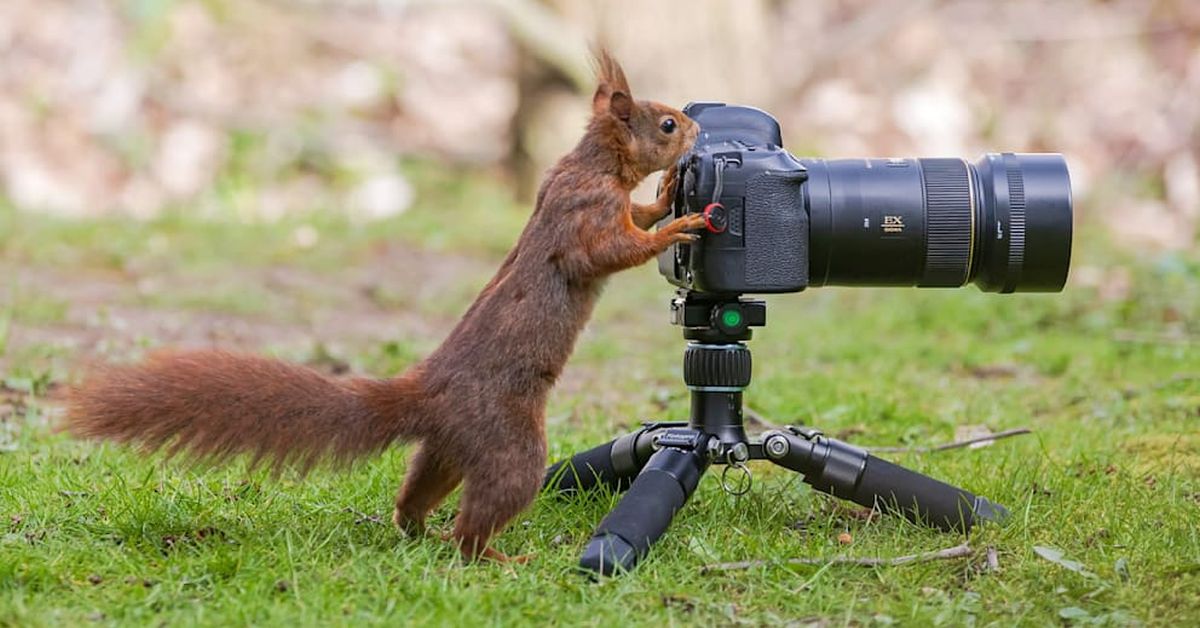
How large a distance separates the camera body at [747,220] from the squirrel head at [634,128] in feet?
0.25

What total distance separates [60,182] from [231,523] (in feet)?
23.1

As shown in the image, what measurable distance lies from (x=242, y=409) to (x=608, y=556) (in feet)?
2.34

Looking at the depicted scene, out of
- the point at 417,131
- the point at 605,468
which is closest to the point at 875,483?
the point at 605,468

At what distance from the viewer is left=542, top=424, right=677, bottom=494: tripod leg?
308 cm

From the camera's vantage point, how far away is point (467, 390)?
269 cm

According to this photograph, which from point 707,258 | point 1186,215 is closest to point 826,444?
point 707,258

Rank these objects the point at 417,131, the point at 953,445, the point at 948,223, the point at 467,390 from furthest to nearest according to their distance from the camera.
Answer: the point at 417,131
the point at 953,445
the point at 948,223
the point at 467,390

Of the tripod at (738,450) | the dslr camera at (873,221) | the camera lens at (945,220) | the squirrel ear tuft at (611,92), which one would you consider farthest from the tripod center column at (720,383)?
the squirrel ear tuft at (611,92)

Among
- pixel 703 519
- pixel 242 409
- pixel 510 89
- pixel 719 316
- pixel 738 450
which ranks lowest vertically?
pixel 703 519

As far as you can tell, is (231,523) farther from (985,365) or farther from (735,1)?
(735,1)

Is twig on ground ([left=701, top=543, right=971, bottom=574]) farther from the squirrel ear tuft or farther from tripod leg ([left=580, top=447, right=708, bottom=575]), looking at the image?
the squirrel ear tuft

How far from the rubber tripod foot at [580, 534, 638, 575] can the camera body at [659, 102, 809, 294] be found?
0.57 meters

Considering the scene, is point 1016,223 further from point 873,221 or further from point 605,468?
point 605,468

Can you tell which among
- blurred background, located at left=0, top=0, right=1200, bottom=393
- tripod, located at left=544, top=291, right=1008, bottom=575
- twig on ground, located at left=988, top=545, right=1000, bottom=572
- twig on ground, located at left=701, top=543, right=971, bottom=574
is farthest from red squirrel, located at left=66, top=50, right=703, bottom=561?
blurred background, located at left=0, top=0, right=1200, bottom=393
